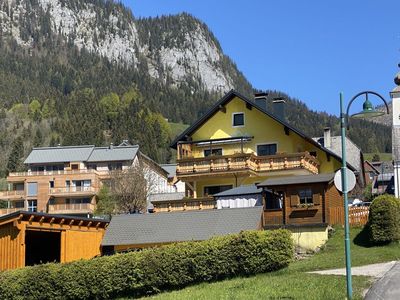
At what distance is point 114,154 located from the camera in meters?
108

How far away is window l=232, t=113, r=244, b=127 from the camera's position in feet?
173

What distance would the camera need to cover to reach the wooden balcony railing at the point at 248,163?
48.1 meters

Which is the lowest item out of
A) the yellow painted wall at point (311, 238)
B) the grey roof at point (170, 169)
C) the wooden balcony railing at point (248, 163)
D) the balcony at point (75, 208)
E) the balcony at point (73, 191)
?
the yellow painted wall at point (311, 238)

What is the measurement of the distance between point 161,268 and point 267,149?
1024 inches

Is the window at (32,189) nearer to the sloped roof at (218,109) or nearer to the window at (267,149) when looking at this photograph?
the sloped roof at (218,109)

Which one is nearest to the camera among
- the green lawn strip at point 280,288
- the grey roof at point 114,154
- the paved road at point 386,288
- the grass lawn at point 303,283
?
the paved road at point 386,288

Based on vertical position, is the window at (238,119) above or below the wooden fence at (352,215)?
above

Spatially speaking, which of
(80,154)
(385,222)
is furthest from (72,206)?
(385,222)

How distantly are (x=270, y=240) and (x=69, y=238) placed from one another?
44.0 ft

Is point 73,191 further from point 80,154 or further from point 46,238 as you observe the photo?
point 46,238

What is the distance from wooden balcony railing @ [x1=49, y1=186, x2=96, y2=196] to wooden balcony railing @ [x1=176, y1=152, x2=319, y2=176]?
49099 millimetres

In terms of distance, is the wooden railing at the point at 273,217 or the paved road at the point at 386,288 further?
the wooden railing at the point at 273,217

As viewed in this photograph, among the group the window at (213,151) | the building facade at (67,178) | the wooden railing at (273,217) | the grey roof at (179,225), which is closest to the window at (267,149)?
the window at (213,151)

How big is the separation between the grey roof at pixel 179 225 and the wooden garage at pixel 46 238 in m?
1.15
